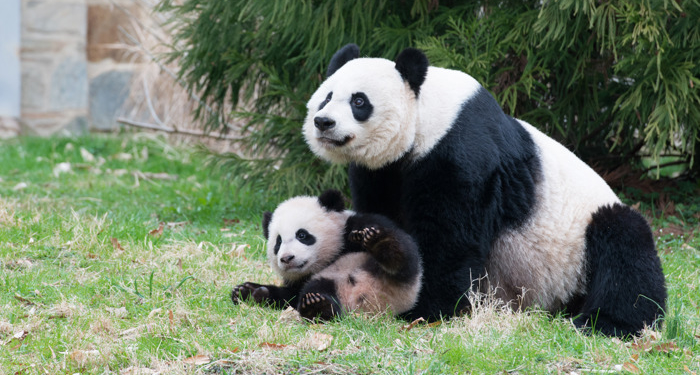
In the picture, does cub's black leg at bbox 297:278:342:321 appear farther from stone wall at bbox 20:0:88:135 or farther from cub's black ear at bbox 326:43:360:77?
stone wall at bbox 20:0:88:135

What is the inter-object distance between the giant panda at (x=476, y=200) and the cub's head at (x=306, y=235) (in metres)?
0.19

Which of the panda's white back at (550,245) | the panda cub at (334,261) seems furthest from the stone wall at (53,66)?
the panda's white back at (550,245)

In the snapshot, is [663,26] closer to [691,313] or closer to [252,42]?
[691,313]

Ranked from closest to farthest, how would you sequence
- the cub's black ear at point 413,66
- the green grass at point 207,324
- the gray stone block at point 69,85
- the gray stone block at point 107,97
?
the green grass at point 207,324 → the cub's black ear at point 413,66 → the gray stone block at point 69,85 → the gray stone block at point 107,97

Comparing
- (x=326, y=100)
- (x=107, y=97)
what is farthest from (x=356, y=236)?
(x=107, y=97)

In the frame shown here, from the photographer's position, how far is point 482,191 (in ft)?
12.7

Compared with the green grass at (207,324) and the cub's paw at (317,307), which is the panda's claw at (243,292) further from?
the cub's paw at (317,307)

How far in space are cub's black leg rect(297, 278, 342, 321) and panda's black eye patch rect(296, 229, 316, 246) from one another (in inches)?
11.8

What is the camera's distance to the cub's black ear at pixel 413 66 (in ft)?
12.6

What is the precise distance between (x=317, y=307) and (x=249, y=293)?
1.81 ft

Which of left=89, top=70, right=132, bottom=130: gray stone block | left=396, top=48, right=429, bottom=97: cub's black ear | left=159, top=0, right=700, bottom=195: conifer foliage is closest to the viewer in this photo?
left=396, top=48, right=429, bottom=97: cub's black ear

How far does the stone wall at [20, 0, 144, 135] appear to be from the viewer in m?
12.1

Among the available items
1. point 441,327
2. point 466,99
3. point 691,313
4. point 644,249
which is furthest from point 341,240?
point 691,313

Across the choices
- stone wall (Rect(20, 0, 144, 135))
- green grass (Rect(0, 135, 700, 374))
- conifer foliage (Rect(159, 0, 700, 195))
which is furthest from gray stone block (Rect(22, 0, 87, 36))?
green grass (Rect(0, 135, 700, 374))
